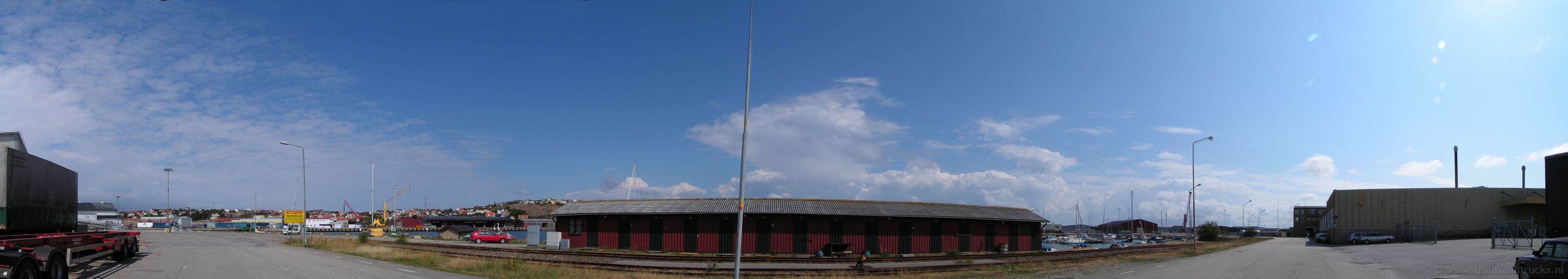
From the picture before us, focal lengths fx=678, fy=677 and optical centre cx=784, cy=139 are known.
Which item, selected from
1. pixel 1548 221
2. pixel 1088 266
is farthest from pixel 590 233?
pixel 1548 221

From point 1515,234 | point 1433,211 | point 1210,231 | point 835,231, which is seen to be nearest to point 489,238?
point 835,231

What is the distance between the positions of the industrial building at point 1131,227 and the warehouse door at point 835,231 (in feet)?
334

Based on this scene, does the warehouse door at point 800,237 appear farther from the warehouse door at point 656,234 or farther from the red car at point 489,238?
the red car at point 489,238

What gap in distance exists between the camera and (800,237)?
127ft

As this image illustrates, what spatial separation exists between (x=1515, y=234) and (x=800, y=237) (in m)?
46.8

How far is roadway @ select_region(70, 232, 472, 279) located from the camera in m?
21.3

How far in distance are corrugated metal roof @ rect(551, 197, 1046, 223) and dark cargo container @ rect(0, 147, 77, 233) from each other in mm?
22828

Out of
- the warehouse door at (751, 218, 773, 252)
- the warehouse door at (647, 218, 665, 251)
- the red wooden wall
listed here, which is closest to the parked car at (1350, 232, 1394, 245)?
the red wooden wall

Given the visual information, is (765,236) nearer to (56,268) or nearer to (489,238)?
(56,268)

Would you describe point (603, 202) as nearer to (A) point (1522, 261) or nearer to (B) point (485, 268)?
(B) point (485, 268)

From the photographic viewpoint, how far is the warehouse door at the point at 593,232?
4272 cm

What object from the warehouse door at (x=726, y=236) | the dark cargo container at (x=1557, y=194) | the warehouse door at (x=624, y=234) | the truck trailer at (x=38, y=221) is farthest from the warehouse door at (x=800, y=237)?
the dark cargo container at (x=1557, y=194)

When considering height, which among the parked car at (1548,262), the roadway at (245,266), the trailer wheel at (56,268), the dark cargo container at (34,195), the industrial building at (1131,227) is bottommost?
the industrial building at (1131,227)

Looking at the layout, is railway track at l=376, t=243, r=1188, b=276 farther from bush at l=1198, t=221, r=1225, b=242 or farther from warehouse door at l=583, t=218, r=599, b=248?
bush at l=1198, t=221, r=1225, b=242
